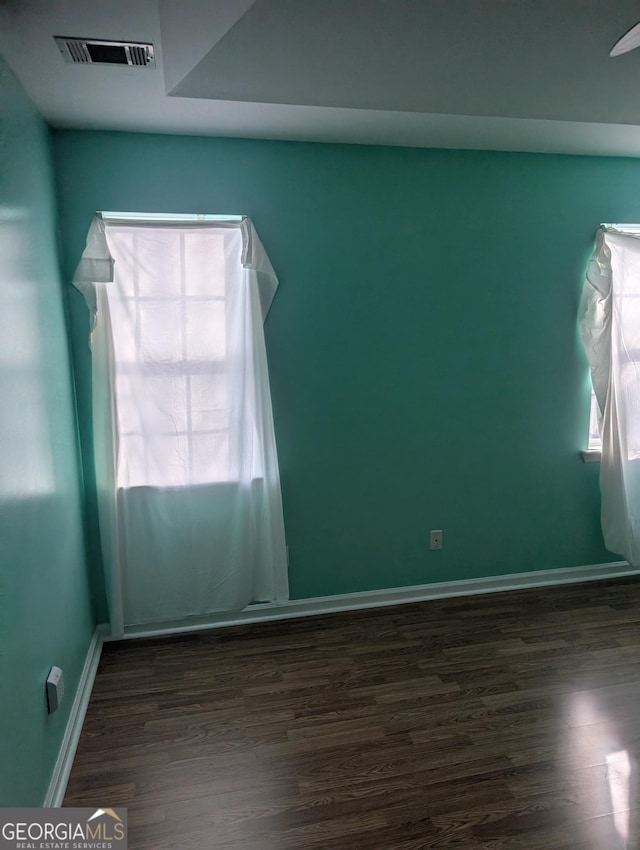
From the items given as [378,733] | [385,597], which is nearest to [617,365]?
[385,597]

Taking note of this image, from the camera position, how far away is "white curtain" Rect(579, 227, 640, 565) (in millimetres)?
3230


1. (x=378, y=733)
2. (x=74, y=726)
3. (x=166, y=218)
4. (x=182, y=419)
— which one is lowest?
(x=378, y=733)

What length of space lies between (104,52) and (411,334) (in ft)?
5.97

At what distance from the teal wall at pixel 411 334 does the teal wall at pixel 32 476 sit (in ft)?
1.30

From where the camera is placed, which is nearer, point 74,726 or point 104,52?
point 104,52

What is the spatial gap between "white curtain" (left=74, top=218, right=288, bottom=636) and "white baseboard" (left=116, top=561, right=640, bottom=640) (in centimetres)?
12

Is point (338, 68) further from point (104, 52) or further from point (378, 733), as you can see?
point (378, 733)

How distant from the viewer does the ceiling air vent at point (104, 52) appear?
1824 millimetres

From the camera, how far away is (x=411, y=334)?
3084 mm

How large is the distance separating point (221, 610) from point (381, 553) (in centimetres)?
89

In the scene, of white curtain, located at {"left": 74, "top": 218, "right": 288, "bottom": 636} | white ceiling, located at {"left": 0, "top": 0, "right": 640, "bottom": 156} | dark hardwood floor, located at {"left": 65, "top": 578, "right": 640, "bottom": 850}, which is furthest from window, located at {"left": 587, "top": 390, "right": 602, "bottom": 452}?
white curtain, located at {"left": 74, "top": 218, "right": 288, "bottom": 636}

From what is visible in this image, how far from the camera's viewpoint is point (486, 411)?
10.6 ft

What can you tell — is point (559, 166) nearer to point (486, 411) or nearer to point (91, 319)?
point (486, 411)
